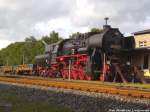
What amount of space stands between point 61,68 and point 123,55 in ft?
21.0

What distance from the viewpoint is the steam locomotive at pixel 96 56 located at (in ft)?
82.8

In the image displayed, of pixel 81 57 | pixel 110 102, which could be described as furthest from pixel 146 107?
pixel 81 57

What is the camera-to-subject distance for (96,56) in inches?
1041

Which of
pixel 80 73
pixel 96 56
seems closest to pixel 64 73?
pixel 80 73

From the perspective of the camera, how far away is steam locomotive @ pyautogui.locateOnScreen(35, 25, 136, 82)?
25.2 meters

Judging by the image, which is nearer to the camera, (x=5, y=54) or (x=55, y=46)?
(x=55, y=46)

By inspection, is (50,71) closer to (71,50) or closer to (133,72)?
(71,50)

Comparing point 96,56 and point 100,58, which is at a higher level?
point 96,56

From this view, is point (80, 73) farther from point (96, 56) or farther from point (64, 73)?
point (64, 73)

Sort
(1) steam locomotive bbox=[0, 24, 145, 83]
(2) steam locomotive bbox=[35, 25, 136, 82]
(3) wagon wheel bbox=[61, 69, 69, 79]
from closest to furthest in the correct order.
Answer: (1) steam locomotive bbox=[0, 24, 145, 83], (2) steam locomotive bbox=[35, 25, 136, 82], (3) wagon wheel bbox=[61, 69, 69, 79]

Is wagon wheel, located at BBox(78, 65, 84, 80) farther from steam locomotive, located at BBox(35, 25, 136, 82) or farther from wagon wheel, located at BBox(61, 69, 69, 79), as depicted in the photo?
wagon wheel, located at BBox(61, 69, 69, 79)

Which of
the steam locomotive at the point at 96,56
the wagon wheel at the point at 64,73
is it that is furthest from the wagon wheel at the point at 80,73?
the wagon wheel at the point at 64,73

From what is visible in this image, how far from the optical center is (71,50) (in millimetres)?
29828

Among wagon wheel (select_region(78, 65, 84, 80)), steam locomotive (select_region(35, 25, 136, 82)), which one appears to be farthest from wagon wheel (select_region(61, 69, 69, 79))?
wagon wheel (select_region(78, 65, 84, 80))
